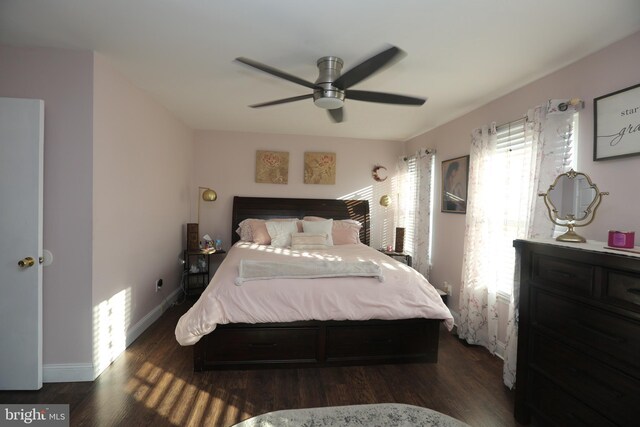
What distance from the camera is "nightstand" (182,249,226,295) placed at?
4102 mm

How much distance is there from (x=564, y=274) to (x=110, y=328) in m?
3.22

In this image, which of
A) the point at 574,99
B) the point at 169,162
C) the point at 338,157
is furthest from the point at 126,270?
the point at 574,99

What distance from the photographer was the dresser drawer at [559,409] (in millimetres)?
1508

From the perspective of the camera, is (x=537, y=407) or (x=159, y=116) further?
(x=159, y=116)

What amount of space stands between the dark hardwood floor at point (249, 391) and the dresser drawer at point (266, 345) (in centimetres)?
11

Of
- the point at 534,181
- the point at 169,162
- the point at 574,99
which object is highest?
the point at 574,99

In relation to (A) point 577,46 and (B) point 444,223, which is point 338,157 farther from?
(A) point 577,46

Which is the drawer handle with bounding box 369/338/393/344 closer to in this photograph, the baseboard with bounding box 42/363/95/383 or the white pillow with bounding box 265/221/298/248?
the white pillow with bounding box 265/221/298/248

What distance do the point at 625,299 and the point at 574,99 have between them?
1.39 m

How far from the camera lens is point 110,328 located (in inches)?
98.7

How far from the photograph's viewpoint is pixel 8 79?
217 cm

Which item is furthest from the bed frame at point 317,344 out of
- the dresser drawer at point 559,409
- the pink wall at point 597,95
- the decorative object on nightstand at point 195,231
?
the decorative object on nightstand at point 195,231

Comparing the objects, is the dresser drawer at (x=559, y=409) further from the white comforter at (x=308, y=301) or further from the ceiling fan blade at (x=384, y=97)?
the ceiling fan blade at (x=384, y=97)

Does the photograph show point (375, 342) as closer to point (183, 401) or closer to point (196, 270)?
point (183, 401)
